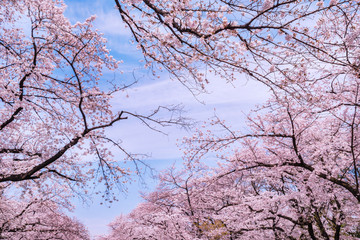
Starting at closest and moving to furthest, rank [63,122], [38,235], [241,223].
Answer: [63,122], [241,223], [38,235]

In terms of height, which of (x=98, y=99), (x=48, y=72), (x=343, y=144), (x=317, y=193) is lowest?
(x=317, y=193)

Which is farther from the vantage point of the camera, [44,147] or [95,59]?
[44,147]

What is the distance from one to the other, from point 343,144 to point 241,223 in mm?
5030

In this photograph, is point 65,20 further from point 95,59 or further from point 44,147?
point 44,147

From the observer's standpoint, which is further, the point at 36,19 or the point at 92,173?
the point at 92,173

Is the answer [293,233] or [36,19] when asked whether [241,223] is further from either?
[36,19]

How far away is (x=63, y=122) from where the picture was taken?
8.83 m

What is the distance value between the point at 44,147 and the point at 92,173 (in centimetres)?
267

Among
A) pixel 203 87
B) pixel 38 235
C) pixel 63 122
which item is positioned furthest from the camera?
pixel 38 235

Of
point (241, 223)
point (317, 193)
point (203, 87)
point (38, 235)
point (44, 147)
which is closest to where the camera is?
point (203, 87)

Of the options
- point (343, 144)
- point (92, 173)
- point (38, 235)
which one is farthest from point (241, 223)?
point (38, 235)

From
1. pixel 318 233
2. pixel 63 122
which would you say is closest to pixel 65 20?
pixel 63 122

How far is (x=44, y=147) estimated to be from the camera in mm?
9727

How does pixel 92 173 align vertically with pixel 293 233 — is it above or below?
above
